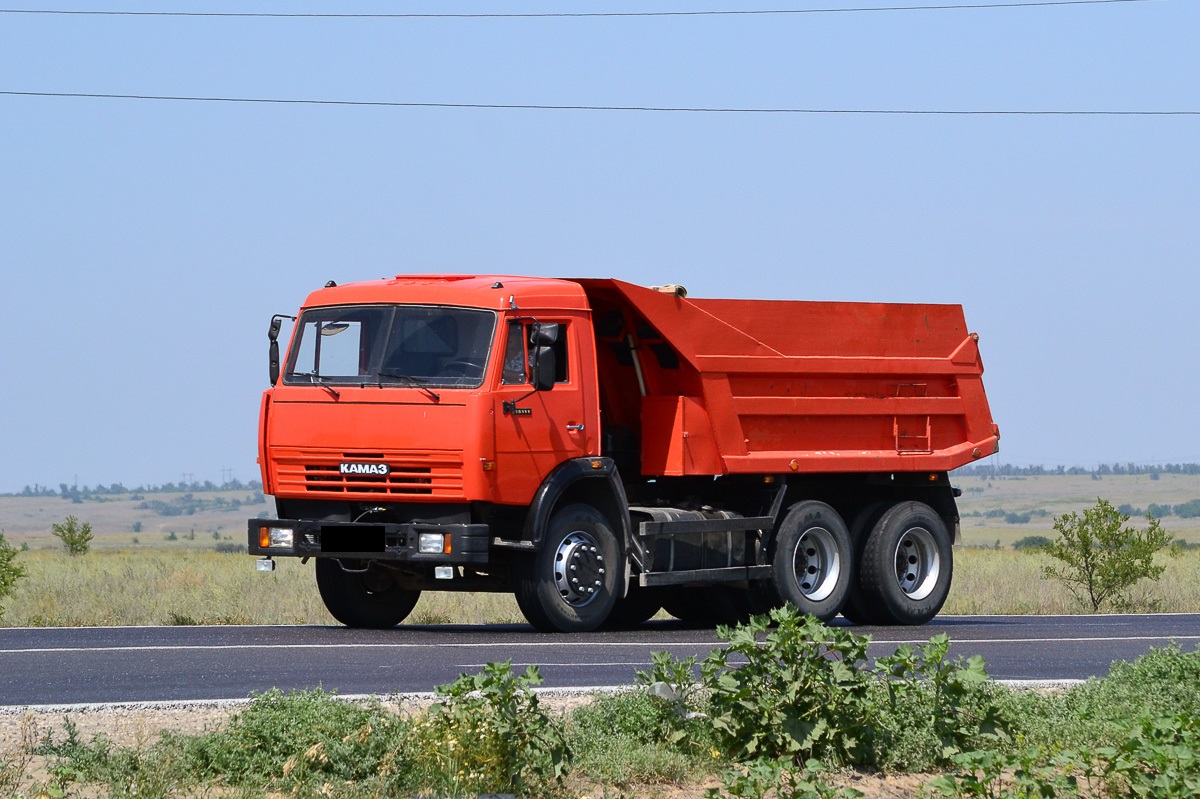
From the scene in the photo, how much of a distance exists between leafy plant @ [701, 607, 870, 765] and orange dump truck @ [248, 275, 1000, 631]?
20.0 ft

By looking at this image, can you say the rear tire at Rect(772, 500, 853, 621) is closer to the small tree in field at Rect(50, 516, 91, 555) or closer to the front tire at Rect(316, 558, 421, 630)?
the front tire at Rect(316, 558, 421, 630)

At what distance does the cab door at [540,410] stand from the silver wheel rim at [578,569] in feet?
2.10

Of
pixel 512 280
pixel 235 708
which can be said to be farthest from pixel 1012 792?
pixel 512 280

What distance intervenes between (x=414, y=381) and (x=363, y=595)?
260 centimetres

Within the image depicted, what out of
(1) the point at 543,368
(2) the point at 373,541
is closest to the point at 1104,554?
(1) the point at 543,368

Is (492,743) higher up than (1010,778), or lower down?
higher up

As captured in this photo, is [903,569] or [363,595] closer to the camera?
[363,595]

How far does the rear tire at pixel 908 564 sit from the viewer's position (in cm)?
1792

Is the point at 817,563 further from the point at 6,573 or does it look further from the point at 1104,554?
the point at 1104,554

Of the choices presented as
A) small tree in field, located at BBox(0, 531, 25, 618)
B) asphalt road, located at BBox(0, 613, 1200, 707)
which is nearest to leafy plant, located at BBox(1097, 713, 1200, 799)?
asphalt road, located at BBox(0, 613, 1200, 707)

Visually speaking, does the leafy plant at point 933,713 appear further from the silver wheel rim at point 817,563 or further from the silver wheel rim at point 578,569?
the silver wheel rim at point 817,563

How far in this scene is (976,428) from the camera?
1895 centimetres

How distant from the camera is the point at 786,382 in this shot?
1722 cm

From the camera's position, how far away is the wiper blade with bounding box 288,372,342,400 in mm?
14812
